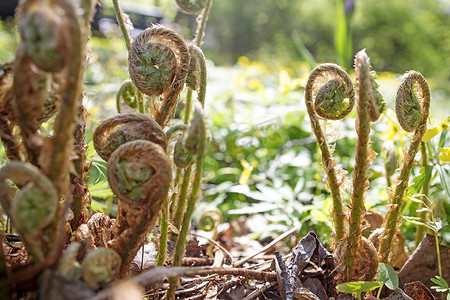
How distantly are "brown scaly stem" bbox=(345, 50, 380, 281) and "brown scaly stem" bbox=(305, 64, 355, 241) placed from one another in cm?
5

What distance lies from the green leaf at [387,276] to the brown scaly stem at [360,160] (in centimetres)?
7

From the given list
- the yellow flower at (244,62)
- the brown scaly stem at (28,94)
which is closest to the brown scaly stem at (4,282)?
the brown scaly stem at (28,94)

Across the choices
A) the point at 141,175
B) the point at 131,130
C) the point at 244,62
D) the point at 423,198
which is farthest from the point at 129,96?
the point at 244,62

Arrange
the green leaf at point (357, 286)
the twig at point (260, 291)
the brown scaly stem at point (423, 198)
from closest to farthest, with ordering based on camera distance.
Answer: the green leaf at point (357, 286)
the twig at point (260, 291)
the brown scaly stem at point (423, 198)

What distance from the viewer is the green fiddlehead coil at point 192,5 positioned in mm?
1394

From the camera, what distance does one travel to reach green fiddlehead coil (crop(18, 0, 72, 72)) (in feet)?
2.07

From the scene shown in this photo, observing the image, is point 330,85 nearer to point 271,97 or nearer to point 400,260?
point 400,260

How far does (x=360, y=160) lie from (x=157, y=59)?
1.85 feet

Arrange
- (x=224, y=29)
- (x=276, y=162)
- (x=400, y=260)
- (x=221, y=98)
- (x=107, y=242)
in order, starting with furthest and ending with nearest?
(x=224, y=29), (x=221, y=98), (x=276, y=162), (x=400, y=260), (x=107, y=242)

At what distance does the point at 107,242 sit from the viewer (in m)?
0.99

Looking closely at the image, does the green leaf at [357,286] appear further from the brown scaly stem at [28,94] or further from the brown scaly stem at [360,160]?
the brown scaly stem at [28,94]

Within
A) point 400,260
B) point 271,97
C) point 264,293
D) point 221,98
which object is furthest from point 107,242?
point 221,98

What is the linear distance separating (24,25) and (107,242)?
1.79 feet

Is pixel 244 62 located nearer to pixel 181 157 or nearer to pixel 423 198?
pixel 423 198
